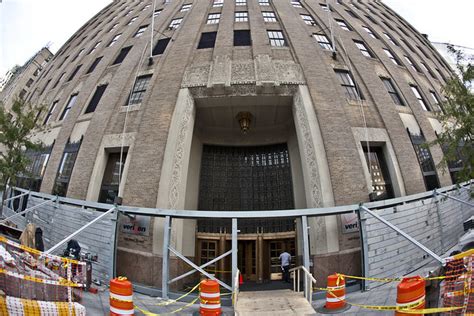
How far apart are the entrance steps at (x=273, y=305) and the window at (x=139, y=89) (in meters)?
12.0

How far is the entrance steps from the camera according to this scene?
25.2ft

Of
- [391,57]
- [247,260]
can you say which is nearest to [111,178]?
[247,260]

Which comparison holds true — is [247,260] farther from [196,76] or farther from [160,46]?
[160,46]

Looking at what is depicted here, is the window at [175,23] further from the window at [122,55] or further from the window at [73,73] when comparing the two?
the window at [73,73]

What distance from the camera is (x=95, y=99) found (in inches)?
655

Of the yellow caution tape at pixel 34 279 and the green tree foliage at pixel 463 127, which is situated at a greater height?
the green tree foliage at pixel 463 127

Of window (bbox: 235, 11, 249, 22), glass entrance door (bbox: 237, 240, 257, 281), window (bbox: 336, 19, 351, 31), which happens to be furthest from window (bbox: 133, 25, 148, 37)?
glass entrance door (bbox: 237, 240, 257, 281)

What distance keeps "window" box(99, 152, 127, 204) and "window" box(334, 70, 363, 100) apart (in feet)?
43.8

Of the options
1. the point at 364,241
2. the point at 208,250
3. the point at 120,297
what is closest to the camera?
the point at 120,297

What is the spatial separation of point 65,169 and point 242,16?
617 inches

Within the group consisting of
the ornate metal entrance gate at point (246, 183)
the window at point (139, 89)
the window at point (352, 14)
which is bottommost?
the ornate metal entrance gate at point (246, 183)

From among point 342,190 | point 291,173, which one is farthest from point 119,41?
point 342,190

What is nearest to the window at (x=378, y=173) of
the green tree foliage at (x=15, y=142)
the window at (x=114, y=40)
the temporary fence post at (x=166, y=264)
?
the temporary fence post at (x=166, y=264)

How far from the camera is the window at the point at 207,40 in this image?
16.1 metres
